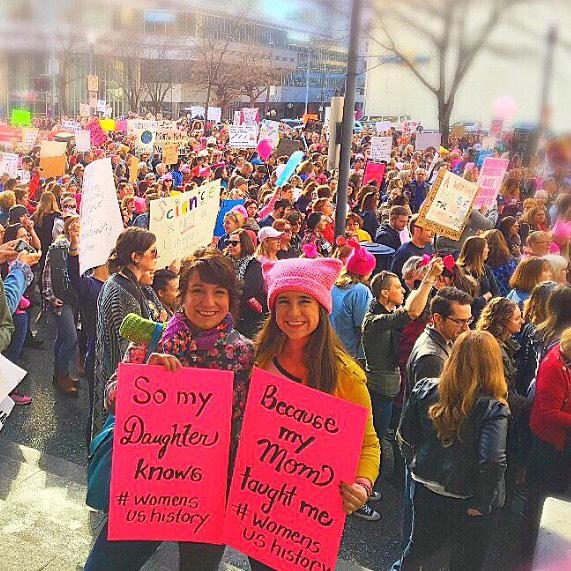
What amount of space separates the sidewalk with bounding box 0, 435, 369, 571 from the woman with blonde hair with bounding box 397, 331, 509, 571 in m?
0.62

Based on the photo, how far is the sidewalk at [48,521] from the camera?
2.98 metres

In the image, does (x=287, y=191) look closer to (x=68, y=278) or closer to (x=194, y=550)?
(x=68, y=278)

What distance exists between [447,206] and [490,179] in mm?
1992

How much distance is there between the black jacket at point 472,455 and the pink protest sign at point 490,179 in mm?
5167

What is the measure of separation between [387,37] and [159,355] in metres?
2.83

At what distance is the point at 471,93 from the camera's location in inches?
97.8

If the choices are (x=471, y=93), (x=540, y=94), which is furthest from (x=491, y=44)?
(x=540, y=94)

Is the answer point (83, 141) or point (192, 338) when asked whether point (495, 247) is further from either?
point (83, 141)

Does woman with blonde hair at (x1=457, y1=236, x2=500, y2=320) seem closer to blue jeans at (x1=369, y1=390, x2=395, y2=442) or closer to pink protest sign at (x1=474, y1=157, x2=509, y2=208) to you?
blue jeans at (x1=369, y1=390, x2=395, y2=442)

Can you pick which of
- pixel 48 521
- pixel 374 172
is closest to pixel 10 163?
pixel 374 172

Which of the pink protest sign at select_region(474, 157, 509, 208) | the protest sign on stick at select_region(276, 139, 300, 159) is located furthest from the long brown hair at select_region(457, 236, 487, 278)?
the protest sign on stick at select_region(276, 139, 300, 159)

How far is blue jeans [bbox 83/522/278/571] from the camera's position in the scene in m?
2.18

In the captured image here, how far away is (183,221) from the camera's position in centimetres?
486

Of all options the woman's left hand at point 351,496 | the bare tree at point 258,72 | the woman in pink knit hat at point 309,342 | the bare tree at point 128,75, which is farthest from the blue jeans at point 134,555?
the bare tree at point 258,72
